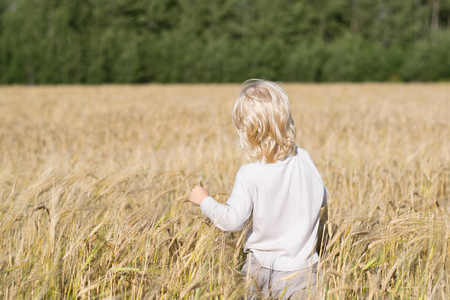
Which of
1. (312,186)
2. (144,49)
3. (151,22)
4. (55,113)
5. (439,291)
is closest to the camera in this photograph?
(439,291)

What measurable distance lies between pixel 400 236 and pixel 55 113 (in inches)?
276

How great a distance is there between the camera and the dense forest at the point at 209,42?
2120 cm

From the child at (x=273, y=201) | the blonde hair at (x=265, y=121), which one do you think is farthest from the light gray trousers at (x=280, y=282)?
the blonde hair at (x=265, y=121)

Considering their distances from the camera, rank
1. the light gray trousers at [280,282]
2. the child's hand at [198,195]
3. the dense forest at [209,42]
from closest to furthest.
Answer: the light gray trousers at [280,282] < the child's hand at [198,195] < the dense forest at [209,42]

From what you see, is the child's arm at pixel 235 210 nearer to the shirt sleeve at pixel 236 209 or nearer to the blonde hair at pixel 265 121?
the shirt sleeve at pixel 236 209

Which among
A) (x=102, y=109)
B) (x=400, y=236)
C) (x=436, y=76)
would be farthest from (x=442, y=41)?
(x=400, y=236)

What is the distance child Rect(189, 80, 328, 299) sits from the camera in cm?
154

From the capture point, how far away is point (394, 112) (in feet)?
25.8

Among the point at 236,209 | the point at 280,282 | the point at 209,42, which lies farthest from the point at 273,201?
the point at 209,42

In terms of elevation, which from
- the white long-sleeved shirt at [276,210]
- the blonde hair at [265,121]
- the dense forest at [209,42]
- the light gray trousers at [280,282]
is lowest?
the light gray trousers at [280,282]

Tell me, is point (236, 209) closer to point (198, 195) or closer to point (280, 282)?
point (198, 195)

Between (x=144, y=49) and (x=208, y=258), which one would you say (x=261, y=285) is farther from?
(x=144, y=49)

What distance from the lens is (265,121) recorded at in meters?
1.55

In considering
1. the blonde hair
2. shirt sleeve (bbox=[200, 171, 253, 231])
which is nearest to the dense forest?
the blonde hair
